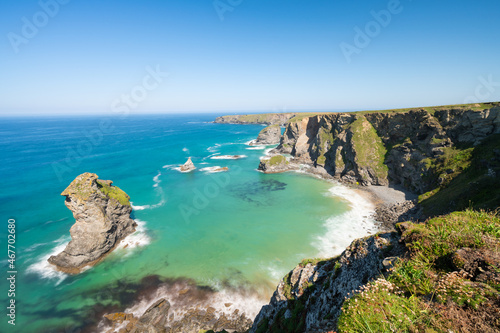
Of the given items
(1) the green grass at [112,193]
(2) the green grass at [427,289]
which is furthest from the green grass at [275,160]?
(2) the green grass at [427,289]

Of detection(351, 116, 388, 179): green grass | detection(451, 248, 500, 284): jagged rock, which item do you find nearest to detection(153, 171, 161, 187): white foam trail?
detection(351, 116, 388, 179): green grass

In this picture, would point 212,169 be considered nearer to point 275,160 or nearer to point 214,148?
point 275,160

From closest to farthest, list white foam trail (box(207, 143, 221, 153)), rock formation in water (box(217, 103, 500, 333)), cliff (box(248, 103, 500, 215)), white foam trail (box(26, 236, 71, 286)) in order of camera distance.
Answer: rock formation in water (box(217, 103, 500, 333))
white foam trail (box(26, 236, 71, 286))
cliff (box(248, 103, 500, 215))
white foam trail (box(207, 143, 221, 153))

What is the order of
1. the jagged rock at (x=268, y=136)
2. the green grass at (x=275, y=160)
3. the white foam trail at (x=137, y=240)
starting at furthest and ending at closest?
the jagged rock at (x=268, y=136) < the green grass at (x=275, y=160) < the white foam trail at (x=137, y=240)

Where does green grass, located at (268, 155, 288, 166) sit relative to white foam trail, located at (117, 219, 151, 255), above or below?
above

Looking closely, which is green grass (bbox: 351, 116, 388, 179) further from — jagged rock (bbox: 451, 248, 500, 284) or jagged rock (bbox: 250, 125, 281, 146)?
jagged rock (bbox: 451, 248, 500, 284)

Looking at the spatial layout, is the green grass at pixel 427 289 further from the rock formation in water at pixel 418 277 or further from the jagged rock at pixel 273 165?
the jagged rock at pixel 273 165

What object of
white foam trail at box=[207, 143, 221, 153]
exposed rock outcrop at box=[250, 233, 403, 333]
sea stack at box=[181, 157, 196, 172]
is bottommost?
sea stack at box=[181, 157, 196, 172]
